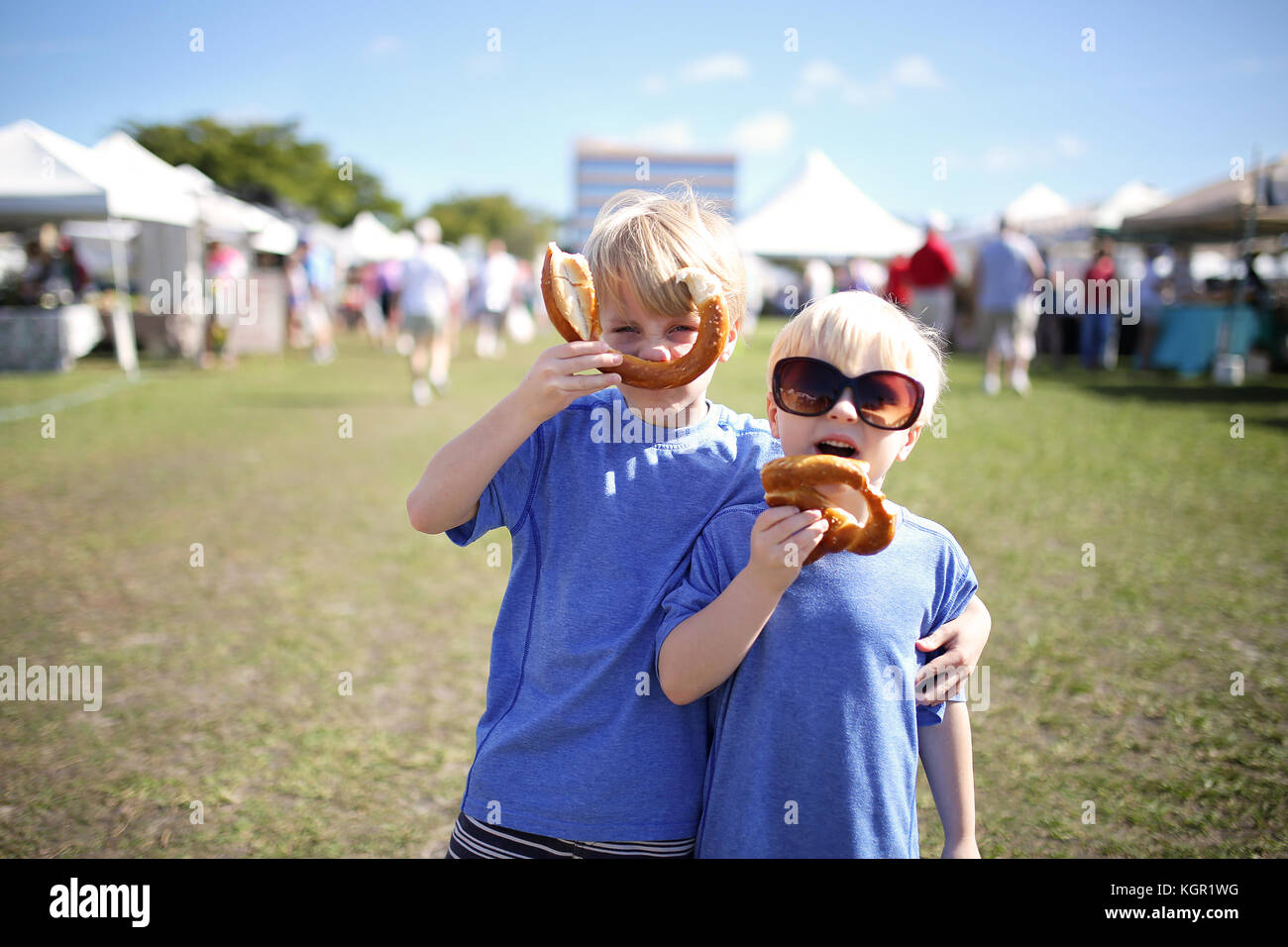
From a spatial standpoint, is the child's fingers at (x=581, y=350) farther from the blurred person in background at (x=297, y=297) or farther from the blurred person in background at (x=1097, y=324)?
the blurred person in background at (x=297, y=297)

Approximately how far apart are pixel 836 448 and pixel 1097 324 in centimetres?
1855

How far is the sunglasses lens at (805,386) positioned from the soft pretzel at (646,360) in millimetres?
140

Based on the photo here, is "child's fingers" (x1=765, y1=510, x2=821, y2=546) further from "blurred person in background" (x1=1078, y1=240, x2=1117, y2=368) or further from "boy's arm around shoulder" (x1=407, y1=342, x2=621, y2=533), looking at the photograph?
"blurred person in background" (x1=1078, y1=240, x2=1117, y2=368)

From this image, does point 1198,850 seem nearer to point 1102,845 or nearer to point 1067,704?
point 1102,845

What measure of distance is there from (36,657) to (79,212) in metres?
11.0

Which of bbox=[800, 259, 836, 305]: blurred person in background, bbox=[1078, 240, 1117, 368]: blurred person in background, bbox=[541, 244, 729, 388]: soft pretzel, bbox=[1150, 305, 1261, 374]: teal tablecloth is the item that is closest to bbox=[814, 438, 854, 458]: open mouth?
bbox=[541, 244, 729, 388]: soft pretzel

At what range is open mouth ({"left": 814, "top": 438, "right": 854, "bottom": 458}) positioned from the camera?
1521 millimetres

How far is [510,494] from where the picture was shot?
→ 166cm

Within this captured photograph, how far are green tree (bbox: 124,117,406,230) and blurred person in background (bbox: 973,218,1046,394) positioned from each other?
91.8ft

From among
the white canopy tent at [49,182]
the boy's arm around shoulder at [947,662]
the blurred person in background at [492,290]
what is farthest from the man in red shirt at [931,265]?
the boy's arm around shoulder at [947,662]

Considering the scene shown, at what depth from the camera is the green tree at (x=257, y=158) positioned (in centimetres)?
3653

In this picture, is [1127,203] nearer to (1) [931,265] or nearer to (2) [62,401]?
(1) [931,265]

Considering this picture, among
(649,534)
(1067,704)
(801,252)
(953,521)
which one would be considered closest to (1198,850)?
(1067,704)

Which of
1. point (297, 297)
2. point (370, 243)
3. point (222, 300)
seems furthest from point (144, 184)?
point (370, 243)
